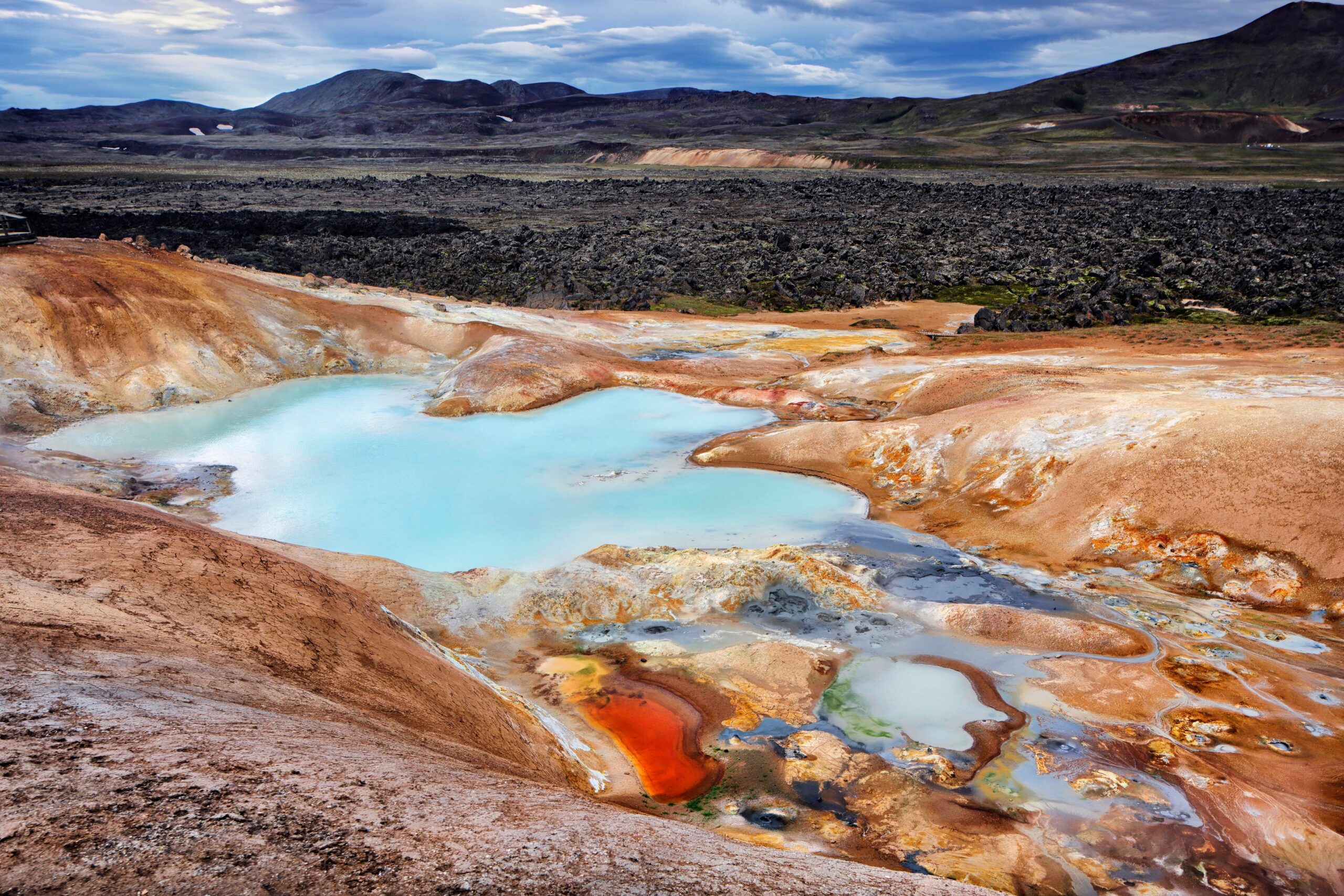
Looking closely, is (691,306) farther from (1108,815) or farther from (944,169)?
(944,169)

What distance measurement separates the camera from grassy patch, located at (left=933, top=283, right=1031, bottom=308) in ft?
104

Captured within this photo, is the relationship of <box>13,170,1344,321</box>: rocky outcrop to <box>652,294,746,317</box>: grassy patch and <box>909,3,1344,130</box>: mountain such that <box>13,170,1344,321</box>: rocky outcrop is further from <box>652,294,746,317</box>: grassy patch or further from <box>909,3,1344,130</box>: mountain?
<box>909,3,1344,130</box>: mountain

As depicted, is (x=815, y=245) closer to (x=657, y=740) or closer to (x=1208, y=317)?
(x=1208, y=317)

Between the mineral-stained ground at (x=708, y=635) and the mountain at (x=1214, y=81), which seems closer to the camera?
the mineral-stained ground at (x=708, y=635)

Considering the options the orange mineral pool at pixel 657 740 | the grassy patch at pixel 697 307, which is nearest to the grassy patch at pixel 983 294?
the grassy patch at pixel 697 307

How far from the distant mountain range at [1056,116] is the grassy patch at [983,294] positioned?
9171cm

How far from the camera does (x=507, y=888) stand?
11.2ft

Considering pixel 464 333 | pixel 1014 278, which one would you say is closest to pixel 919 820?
pixel 464 333

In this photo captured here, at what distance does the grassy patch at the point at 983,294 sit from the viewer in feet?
104

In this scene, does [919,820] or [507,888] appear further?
[919,820]

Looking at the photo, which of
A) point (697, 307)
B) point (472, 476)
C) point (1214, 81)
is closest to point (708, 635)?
point (472, 476)

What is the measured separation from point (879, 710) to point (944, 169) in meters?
94.0

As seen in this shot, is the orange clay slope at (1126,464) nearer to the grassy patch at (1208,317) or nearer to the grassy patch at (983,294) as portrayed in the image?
the grassy patch at (1208,317)

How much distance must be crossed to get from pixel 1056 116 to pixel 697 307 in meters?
128
